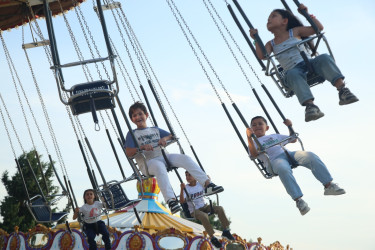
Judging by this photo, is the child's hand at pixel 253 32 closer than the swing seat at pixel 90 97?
Yes

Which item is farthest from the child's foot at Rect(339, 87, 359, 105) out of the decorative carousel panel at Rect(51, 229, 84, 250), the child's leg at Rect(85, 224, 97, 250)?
the decorative carousel panel at Rect(51, 229, 84, 250)

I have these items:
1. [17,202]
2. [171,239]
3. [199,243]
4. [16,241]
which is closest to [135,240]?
[171,239]

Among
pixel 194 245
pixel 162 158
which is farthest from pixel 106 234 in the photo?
pixel 194 245

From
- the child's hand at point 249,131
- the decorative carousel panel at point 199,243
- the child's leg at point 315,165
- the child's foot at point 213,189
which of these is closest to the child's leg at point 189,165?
the child's foot at point 213,189

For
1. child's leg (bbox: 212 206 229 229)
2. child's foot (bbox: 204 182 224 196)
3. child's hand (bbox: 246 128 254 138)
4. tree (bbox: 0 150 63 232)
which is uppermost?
tree (bbox: 0 150 63 232)

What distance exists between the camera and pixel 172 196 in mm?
6484

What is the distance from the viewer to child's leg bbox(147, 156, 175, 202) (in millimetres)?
6496

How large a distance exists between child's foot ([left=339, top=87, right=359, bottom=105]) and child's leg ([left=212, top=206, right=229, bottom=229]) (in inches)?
102

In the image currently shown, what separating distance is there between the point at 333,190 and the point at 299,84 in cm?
122

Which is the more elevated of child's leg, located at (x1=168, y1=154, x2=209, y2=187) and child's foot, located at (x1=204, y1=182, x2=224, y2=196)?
child's leg, located at (x1=168, y1=154, x2=209, y2=187)

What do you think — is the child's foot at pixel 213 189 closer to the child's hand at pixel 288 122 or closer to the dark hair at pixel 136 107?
the child's hand at pixel 288 122

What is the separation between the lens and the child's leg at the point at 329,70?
19.1 feet

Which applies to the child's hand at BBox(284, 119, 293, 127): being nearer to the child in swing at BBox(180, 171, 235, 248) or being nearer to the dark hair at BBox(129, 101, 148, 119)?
the child in swing at BBox(180, 171, 235, 248)

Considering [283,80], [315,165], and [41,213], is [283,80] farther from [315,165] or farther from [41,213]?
[41,213]
